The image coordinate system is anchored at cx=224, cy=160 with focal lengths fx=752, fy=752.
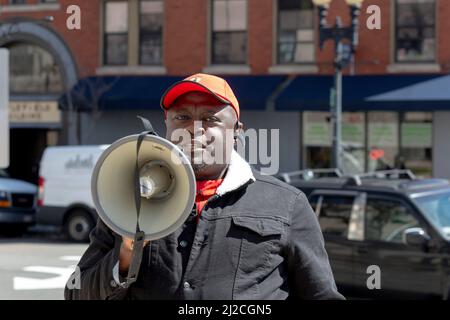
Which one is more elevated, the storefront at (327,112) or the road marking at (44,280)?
the storefront at (327,112)

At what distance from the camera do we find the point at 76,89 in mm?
19734

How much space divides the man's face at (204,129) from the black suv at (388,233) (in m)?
4.24

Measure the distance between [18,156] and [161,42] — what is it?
20.1 feet

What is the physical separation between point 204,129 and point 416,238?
14.2 feet

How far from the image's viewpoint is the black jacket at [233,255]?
7.08 ft

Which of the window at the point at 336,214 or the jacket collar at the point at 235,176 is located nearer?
the jacket collar at the point at 235,176

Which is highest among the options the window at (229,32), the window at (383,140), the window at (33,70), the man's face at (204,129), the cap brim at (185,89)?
the window at (229,32)

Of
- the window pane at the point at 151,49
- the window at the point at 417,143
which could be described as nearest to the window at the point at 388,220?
the window at the point at 417,143

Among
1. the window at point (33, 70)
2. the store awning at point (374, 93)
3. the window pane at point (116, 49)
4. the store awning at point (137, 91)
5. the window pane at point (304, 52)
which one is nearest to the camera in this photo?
the store awning at point (374, 93)

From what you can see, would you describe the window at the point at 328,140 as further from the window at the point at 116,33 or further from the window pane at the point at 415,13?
the window at the point at 116,33

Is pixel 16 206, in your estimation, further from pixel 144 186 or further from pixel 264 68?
pixel 144 186

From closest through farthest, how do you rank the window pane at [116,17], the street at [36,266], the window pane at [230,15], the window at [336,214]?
the window at [336,214] → the street at [36,266] → the window pane at [230,15] → the window pane at [116,17]

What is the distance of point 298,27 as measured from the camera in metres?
18.7

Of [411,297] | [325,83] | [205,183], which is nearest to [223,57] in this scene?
[325,83]
